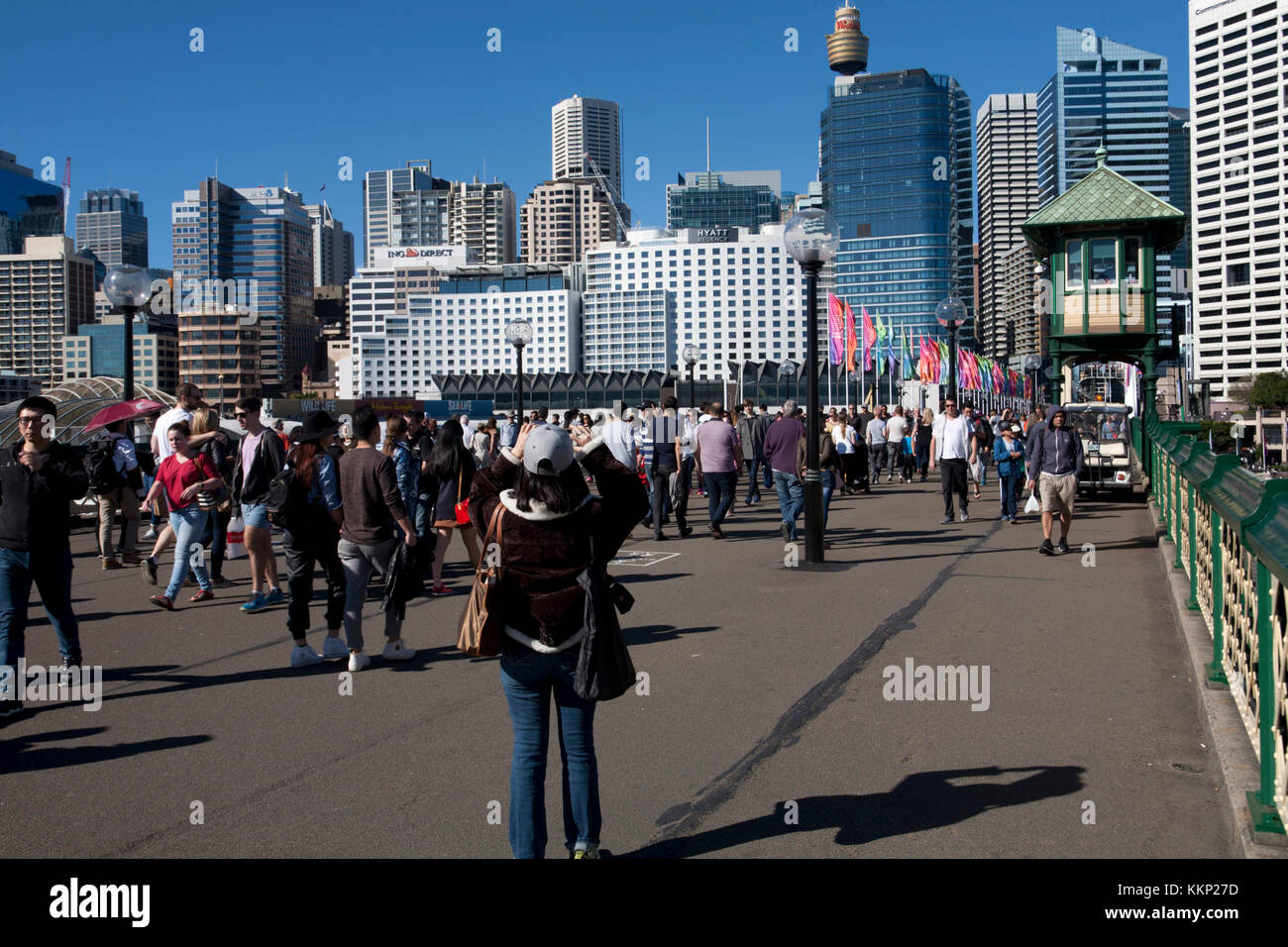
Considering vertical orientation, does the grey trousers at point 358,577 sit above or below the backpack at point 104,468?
below

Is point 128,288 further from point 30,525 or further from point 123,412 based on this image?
point 30,525

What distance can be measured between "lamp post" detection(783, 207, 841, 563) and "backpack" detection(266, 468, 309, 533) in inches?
243

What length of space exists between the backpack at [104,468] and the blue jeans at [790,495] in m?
8.10

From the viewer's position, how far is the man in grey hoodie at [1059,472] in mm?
13742

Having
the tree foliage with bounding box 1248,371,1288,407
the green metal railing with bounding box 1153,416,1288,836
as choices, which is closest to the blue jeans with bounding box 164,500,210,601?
Result: the green metal railing with bounding box 1153,416,1288,836

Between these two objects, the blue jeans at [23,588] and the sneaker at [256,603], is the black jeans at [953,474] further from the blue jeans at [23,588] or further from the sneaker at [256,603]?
the blue jeans at [23,588]

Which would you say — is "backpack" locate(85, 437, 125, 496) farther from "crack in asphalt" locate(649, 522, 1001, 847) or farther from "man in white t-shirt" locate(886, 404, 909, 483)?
"man in white t-shirt" locate(886, 404, 909, 483)

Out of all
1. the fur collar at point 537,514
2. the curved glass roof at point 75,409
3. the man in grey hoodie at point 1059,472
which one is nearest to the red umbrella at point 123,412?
the curved glass roof at point 75,409

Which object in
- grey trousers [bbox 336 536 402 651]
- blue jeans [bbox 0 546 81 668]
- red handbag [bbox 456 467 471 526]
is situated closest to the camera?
blue jeans [bbox 0 546 81 668]

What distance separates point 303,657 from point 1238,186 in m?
200

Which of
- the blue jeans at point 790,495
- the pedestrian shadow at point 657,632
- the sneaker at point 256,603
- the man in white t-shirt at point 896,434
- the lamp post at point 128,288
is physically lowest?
the pedestrian shadow at point 657,632

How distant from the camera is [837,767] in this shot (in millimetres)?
5629

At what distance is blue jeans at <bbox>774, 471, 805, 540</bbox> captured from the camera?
14.2 metres
